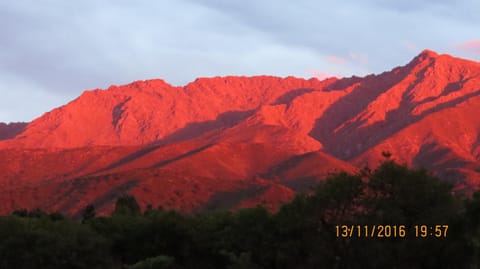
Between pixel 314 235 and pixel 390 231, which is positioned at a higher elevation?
pixel 390 231

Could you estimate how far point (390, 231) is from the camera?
1416 inches

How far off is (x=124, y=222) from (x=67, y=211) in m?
59.3

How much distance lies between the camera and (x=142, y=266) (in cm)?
3125

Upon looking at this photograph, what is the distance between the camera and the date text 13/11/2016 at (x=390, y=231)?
35312 millimetres

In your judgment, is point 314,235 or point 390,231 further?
point 314,235

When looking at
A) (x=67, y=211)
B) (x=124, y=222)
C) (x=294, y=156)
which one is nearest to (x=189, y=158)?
(x=294, y=156)

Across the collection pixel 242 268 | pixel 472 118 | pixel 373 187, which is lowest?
pixel 242 268

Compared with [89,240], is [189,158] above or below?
above

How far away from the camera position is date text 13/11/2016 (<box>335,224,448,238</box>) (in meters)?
35.3

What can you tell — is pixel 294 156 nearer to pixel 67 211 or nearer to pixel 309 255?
pixel 67 211

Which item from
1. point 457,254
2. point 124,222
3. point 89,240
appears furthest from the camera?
point 124,222

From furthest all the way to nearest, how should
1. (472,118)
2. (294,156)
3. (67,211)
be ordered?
(472,118), (294,156), (67,211)

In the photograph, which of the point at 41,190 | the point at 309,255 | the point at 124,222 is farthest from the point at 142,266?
the point at 41,190

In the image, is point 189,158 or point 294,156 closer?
point 189,158
